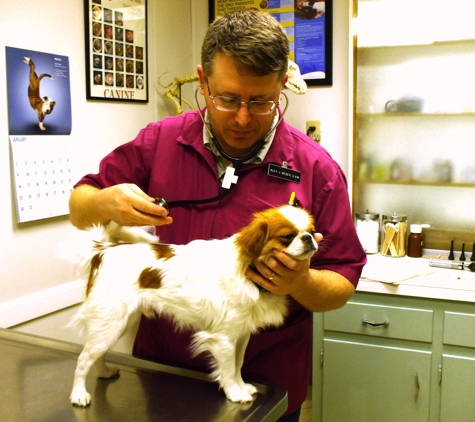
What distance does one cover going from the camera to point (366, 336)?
2.62 meters

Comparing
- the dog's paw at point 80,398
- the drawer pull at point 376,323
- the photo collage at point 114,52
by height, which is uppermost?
the photo collage at point 114,52

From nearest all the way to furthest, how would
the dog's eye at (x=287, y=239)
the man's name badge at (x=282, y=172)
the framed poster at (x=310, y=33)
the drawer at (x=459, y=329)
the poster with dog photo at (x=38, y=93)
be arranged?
1. the dog's eye at (x=287, y=239)
2. the man's name badge at (x=282, y=172)
3. the poster with dog photo at (x=38, y=93)
4. the drawer at (x=459, y=329)
5. the framed poster at (x=310, y=33)

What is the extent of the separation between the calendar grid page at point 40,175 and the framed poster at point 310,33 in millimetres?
1606

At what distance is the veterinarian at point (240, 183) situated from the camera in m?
1.24

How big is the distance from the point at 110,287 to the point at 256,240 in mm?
355

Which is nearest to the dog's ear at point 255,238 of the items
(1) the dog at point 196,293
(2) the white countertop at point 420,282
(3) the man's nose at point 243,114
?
(1) the dog at point 196,293

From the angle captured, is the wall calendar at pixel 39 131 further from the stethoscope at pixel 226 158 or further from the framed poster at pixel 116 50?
the stethoscope at pixel 226 158

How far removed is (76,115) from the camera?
249 centimetres

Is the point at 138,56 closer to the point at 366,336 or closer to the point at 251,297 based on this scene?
the point at 366,336

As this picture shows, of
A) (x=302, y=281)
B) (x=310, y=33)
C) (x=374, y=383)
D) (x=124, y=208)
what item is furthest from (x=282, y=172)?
(x=310, y=33)

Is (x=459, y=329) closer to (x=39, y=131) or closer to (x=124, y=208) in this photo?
(x=124, y=208)

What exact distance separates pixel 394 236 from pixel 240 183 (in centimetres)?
183

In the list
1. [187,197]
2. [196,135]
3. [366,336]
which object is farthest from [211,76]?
[366,336]

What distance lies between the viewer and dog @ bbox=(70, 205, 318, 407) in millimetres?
1175
